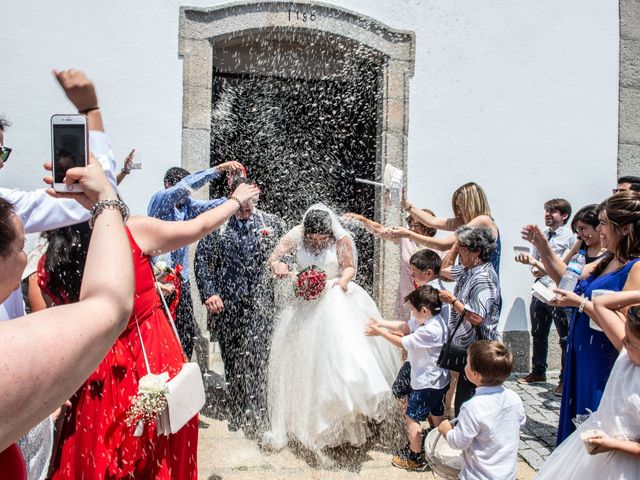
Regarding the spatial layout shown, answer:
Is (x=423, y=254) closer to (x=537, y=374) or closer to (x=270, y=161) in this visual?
(x=537, y=374)

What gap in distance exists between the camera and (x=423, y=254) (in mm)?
4211

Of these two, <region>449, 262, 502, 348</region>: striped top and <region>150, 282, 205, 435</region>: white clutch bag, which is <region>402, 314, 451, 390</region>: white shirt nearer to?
<region>449, 262, 502, 348</region>: striped top

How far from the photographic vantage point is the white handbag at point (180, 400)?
2.17 m

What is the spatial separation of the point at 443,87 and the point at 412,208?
5.67 feet

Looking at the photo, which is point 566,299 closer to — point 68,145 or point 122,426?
point 122,426

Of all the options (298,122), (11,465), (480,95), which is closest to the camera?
(11,465)

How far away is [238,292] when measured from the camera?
4660 millimetres

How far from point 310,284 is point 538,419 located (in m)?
2.25

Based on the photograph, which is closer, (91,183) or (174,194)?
(91,183)

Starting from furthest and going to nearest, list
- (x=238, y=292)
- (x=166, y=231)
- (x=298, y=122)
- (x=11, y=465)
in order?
(x=298, y=122) → (x=238, y=292) → (x=166, y=231) → (x=11, y=465)

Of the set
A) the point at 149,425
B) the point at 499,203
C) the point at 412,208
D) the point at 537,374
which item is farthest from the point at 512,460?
the point at 499,203

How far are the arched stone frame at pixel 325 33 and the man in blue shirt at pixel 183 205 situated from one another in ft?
2.54

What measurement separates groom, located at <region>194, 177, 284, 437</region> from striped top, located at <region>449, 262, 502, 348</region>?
5.70ft

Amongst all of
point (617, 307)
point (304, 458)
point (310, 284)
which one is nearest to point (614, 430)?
point (617, 307)
